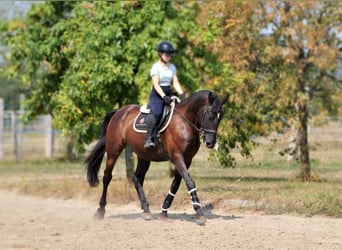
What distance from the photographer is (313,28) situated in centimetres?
Answer: 2062

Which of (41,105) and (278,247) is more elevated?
(278,247)

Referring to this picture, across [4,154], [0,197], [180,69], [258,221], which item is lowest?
[4,154]

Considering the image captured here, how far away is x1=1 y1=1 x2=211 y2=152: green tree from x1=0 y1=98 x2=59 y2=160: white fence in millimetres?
12833

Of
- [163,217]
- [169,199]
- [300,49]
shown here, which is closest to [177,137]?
[169,199]

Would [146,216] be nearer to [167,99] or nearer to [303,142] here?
[167,99]

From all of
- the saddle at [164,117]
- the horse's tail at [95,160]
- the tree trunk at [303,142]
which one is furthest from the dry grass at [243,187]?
the saddle at [164,117]

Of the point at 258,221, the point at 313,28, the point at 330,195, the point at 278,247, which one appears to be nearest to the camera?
the point at 278,247

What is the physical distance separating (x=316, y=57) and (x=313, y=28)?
2.88ft

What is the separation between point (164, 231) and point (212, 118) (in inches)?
78.2

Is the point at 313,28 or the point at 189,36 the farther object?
the point at 313,28

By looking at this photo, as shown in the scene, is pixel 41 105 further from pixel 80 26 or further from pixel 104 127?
pixel 104 127

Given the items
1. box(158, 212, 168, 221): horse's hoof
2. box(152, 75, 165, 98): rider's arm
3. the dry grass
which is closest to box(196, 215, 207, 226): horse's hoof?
box(158, 212, 168, 221): horse's hoof

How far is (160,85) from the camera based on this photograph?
12.1 m

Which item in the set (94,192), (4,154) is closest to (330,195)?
(94,192)
